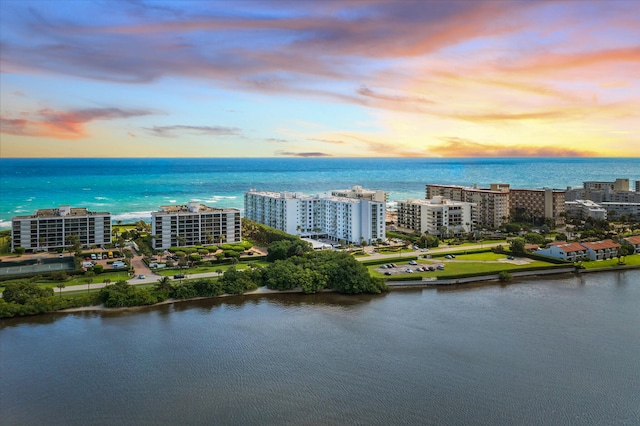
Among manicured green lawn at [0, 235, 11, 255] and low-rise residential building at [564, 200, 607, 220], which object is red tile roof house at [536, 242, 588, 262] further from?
manicured green lawn at [0, 235, 11, 255]

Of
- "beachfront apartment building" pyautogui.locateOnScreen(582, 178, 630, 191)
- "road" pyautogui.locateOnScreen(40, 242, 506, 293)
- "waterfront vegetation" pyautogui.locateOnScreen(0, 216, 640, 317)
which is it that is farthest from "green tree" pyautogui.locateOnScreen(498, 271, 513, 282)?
"beachfront apartment building" pyautogui.locateOnScreen(582, 178, 630, 191)

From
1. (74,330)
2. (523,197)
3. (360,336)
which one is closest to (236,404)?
(360,336)

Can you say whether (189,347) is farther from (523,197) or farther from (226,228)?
(523,197)

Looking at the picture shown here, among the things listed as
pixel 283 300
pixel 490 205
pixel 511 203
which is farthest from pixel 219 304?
pixel 511 203

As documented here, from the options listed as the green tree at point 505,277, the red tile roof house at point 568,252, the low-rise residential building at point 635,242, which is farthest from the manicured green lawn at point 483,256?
the low-rise residential building at point 635,242

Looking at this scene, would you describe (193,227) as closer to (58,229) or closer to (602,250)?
(58,229)

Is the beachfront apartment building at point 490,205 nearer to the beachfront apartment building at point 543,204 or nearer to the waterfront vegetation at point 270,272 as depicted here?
the beachfront apartment building at point 543,204
